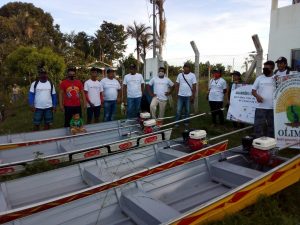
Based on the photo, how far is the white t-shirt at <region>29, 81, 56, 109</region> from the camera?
702cm

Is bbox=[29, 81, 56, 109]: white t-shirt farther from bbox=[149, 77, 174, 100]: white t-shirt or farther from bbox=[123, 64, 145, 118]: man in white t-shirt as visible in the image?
bbox=[149, 77, 174, 100]: white t-shirt

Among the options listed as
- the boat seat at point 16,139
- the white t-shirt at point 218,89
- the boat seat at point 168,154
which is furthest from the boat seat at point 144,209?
the white t-shirt at point 218,89

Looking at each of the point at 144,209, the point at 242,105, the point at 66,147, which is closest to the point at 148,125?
the point at 66,147

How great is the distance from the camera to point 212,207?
3131mm

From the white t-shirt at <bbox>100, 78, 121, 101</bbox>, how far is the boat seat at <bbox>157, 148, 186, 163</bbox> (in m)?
3.07

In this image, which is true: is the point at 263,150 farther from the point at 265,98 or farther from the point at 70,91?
the point at 70,91

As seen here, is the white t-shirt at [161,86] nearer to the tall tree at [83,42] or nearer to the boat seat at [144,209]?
the boat seat at [144,209]

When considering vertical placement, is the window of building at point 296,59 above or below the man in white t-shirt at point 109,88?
above

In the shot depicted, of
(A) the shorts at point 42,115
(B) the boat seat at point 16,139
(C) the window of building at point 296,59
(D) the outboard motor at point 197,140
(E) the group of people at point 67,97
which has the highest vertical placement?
(C) the window of building at point 296,59

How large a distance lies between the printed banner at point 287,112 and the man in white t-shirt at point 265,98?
54 cm

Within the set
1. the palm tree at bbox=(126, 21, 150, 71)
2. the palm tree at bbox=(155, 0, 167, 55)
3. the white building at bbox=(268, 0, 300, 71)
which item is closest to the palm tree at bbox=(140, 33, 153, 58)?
the palm tree at bbox=(126, 21, 150, 71)


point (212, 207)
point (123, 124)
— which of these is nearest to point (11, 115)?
point (123, 124)

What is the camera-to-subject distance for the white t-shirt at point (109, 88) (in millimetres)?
7945

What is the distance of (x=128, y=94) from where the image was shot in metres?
8.31
